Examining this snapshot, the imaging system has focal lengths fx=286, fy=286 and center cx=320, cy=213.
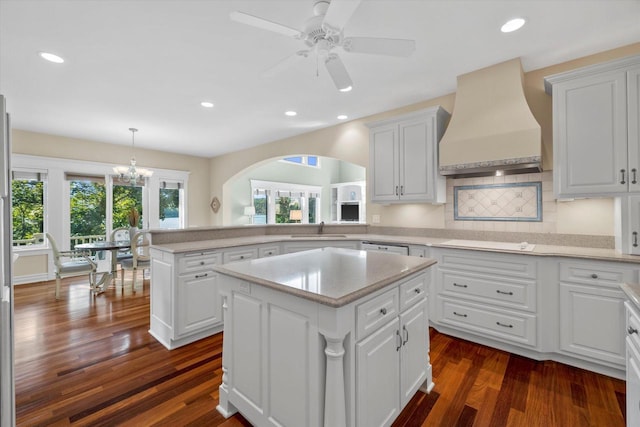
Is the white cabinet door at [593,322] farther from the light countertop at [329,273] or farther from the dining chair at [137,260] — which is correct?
the dining chair at [137,260]

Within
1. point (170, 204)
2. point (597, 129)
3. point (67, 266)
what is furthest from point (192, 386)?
point (170, 204)

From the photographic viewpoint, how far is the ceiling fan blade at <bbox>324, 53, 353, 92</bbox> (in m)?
2.01

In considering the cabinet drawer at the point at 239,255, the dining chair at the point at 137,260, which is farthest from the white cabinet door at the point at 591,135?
the dining chair at the point at 137,260

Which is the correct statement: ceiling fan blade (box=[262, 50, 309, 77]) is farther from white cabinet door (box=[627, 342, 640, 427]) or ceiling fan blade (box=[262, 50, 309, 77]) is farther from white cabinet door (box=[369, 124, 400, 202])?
white cabinet door (box=[627, 342, 640, 427])

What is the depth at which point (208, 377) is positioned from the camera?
225 cm

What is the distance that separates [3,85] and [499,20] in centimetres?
506

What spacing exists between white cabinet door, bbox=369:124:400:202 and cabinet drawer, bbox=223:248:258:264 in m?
1.77

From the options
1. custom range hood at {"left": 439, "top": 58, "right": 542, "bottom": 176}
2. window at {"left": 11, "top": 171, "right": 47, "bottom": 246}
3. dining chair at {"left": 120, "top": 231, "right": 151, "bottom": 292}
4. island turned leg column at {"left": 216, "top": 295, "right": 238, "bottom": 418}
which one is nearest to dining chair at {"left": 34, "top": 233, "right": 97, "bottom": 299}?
dining chair at {"left": 120, "top": 231, "right": 151, "bottom": 292}

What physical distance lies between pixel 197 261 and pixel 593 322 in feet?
11.3

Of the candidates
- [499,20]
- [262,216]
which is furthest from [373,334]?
[262,216]

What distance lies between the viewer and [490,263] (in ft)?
8.70

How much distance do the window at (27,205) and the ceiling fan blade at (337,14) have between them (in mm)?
6208

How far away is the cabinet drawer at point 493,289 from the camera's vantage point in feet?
8.13

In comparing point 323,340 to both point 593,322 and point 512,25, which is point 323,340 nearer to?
point 593,322
